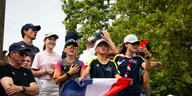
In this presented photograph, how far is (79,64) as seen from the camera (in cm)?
584

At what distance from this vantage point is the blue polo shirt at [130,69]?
5.66m

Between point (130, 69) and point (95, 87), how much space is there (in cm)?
93

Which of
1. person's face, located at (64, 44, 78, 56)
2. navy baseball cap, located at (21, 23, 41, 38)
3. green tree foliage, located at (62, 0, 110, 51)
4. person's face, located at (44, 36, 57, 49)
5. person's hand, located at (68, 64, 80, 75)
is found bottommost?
person's hand, located at (68, 64, 80, 75)

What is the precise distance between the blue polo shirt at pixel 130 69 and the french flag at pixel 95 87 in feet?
1.01

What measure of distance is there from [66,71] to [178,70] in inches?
277

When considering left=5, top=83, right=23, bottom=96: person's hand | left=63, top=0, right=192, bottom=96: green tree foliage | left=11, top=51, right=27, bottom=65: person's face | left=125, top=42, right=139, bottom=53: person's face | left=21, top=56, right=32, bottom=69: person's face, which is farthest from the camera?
left=63, top=0, right=192, bottom=96: green tree foliage

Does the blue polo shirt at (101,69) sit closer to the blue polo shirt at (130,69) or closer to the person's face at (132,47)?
the blue polo shirt at (130,69)

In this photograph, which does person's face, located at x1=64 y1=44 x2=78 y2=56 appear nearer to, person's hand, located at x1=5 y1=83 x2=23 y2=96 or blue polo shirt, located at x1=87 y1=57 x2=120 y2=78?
blue polo shirt, located at x1=87 y1=57 x2=120 y2=78

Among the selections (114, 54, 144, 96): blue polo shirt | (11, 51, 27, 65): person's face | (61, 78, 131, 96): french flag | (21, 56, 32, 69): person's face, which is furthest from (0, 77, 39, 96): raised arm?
(114, 54, 144, 96): blue polo shirt

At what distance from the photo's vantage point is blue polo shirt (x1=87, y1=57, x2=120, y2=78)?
5.47 m

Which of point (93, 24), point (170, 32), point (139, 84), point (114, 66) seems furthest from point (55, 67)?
point (93, 24)

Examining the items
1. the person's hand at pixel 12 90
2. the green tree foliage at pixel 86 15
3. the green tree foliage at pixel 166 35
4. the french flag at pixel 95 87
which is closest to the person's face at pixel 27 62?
the french flag at pixel 95 87

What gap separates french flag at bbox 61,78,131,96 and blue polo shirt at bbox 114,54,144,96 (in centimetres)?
31

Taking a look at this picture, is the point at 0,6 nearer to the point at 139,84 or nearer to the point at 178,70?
the point at 139,84
